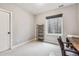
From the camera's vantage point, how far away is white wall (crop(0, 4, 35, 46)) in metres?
2.46

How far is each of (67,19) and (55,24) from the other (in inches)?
21.5

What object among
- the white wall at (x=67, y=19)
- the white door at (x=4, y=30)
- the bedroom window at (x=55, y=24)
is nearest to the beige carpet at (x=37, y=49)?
the white door at (x=4, y=30)

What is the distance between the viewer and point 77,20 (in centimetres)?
253

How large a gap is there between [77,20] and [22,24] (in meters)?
1.57

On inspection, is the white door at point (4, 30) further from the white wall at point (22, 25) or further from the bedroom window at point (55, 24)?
the bedroom window at point (55, 24)

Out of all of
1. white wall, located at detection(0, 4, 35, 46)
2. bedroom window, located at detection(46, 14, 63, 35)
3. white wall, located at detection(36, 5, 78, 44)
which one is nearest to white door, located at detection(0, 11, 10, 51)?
white wall, located at detection(0, 4, 35, 46)

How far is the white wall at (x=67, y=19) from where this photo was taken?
2498 mm

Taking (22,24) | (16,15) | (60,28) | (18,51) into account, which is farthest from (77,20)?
(18,51)

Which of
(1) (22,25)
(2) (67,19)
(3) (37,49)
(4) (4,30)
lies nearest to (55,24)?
(2) (67,19)

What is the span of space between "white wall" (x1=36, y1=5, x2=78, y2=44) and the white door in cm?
87

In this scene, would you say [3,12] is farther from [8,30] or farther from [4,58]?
[4,58]

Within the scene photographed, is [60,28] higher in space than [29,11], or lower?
lower

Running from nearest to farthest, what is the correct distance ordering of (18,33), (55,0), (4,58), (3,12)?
1. (4,58)
2. (55,0)
3. (3,12)
4. (18,33)

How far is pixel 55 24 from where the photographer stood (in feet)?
8.01
